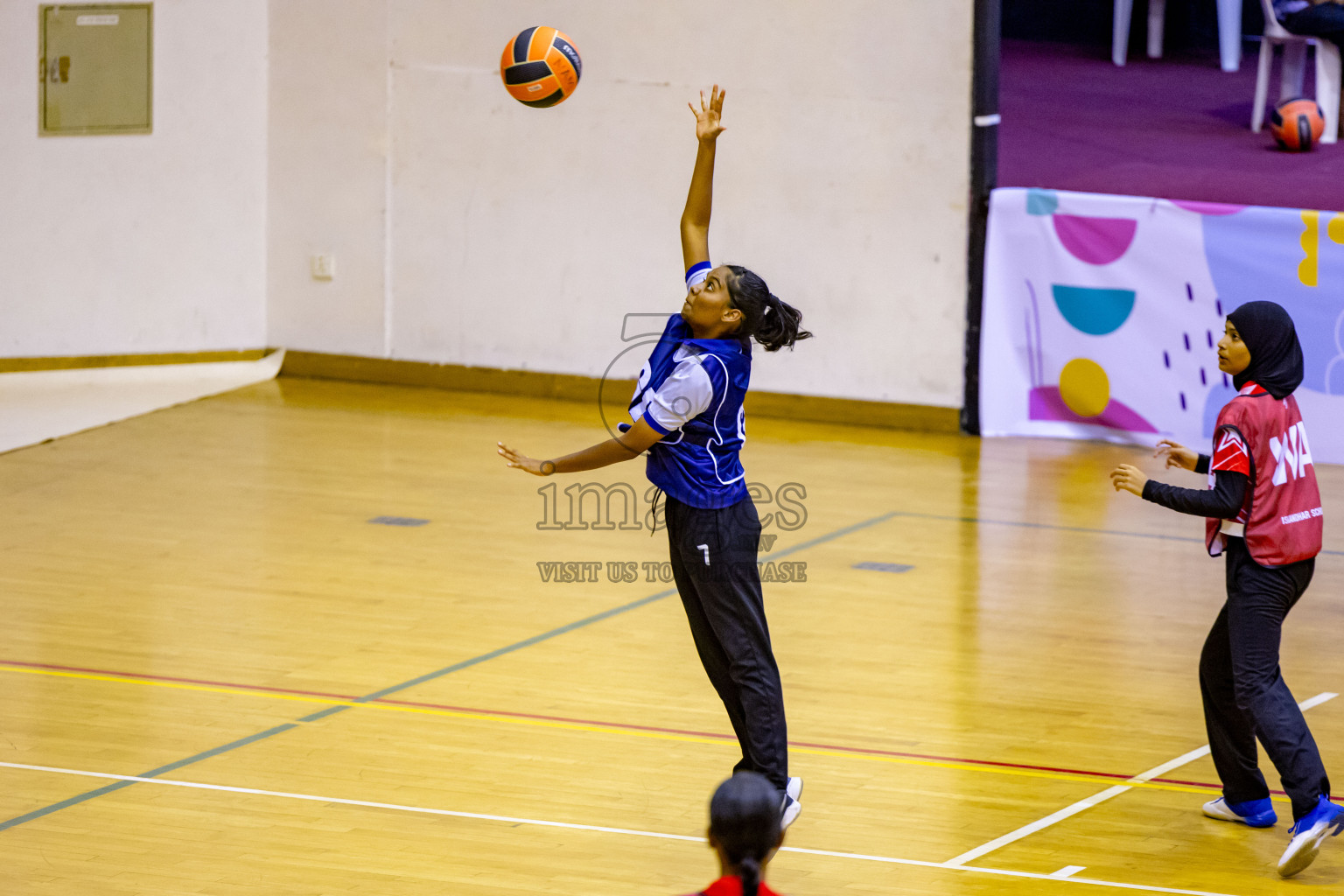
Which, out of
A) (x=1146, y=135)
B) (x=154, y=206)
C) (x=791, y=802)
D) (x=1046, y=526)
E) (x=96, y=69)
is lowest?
(x=791, y=802)

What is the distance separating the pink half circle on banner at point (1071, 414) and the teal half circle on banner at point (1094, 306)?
1.64ft

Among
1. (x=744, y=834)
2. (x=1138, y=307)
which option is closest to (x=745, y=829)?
(x=744, y=834)

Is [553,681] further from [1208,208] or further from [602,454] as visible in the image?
[1208,208]

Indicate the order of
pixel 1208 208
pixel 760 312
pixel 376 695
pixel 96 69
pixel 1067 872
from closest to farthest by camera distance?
pixel 760 312, pixel 1067 872, pixel 376 695, pixel 1208 208, pixel 96 69

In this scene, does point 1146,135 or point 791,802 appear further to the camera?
point 1146,135

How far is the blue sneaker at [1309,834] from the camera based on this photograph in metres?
5.30

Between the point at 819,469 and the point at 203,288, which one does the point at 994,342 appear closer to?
the point at 819,469

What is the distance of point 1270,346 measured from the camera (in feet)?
17.8

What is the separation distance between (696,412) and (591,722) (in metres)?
2.01

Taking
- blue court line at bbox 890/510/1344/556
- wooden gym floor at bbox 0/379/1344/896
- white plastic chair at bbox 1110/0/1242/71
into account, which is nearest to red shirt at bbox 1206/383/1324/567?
wooden gym floor at bbox 0/379/1344/896

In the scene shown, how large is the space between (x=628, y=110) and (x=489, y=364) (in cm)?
224

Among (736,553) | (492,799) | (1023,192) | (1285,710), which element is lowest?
(492,799)

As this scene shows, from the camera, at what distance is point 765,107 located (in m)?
12.8

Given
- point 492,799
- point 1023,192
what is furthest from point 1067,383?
point 492,799
